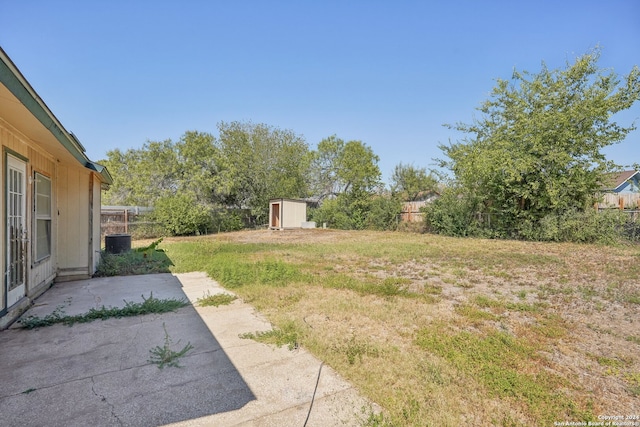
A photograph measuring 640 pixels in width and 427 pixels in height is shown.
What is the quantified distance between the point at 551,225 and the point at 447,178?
14.8 feet

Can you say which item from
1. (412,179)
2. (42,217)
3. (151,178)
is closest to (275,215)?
(151,178)

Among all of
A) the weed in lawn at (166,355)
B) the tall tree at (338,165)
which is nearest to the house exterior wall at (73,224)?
the weed in lawn at (166,355)

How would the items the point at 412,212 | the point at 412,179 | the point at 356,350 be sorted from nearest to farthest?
1. the point at 356,350
2. the point at 412,212
3. the point at 412,179

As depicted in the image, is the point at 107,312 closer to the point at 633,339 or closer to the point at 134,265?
the point at 134,265

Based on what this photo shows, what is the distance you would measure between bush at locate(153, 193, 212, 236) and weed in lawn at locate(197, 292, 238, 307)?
12.2 metres

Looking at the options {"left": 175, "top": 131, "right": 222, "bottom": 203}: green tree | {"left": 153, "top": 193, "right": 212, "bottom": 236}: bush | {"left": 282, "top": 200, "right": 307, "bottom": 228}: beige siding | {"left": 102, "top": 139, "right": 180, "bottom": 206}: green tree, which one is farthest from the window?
{"left": 282, "top": 200, "right": 307, "bottom": 228}: beige siding

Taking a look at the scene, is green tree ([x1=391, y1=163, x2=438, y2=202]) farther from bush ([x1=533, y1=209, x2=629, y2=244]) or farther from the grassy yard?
the grassy yard

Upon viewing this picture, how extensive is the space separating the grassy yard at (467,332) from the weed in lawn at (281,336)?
0.02 m

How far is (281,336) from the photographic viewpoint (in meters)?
2.94

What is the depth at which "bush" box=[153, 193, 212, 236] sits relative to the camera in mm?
15258

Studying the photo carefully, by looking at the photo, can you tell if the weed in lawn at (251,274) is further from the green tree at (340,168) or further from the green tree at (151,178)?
the green tree at (340,168)

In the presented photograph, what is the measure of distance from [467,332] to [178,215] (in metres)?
14.9

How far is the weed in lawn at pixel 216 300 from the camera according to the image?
4059 mm

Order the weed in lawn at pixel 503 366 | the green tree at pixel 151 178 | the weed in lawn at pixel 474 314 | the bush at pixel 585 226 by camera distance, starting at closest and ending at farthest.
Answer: the weed in lawn at pixel 503 366 → the weed in lawn at pixel 474 314 → the bush at pixel 585 226 → the green tree at pixel 151 178
